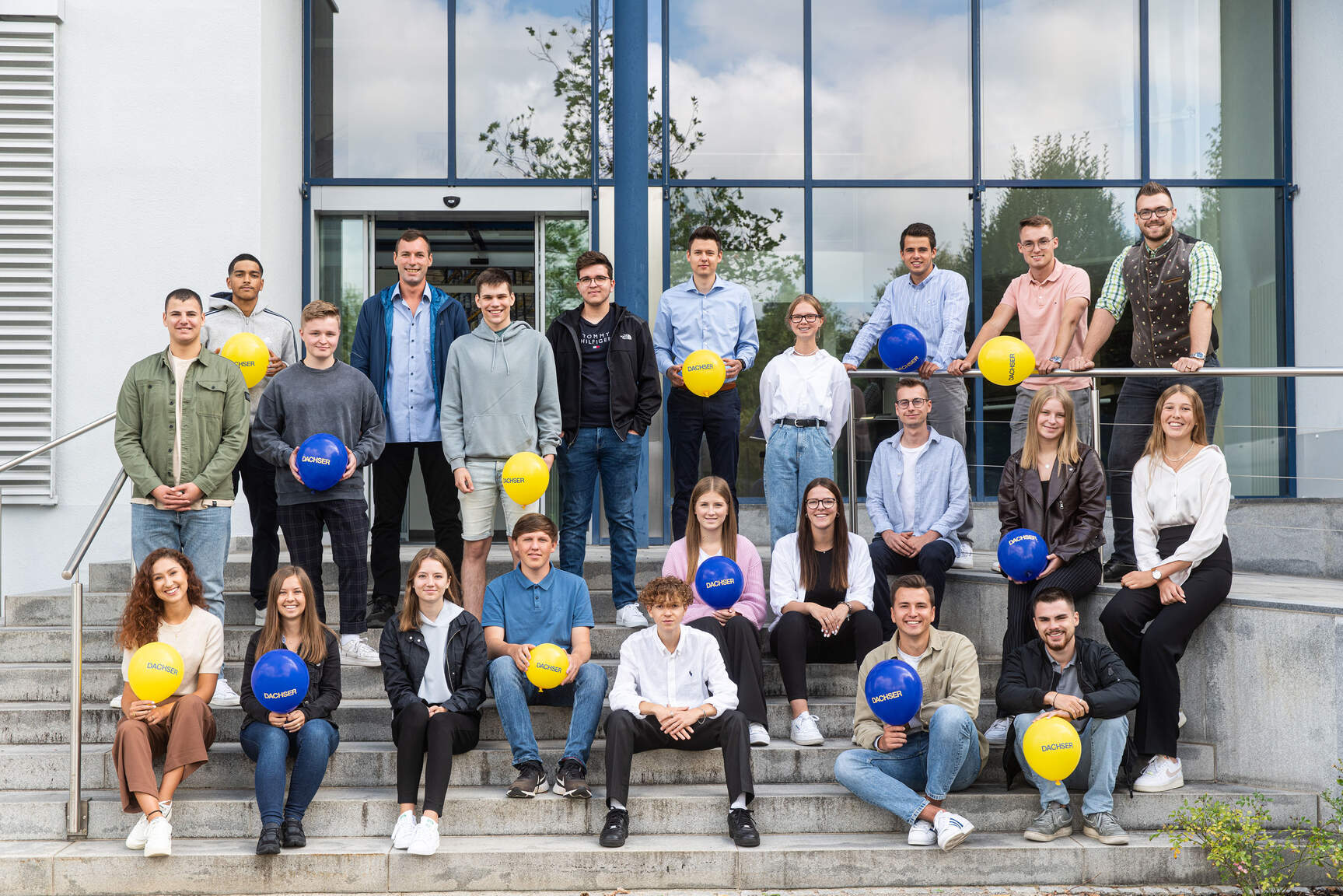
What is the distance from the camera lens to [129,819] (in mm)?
5207

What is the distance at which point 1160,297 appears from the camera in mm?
6352

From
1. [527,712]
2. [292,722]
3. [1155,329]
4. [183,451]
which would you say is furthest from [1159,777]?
[183,451]

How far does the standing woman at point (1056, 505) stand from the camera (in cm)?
592

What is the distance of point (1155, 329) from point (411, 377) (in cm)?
420

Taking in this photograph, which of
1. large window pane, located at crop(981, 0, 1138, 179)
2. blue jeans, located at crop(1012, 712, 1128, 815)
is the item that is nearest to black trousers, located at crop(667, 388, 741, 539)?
blue jeans, located at crop(1012, 712, 1128, 815)

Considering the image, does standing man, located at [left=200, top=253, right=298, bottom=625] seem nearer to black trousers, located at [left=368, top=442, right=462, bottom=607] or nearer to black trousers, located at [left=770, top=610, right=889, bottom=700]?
black trousers, located at [left=368, top=442, right=462, bottom=607]

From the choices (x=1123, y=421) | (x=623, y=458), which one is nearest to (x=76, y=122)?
(x=623, y=458)

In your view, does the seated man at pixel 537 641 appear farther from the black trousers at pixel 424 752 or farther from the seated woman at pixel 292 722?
the seated woman at pixel 292 722

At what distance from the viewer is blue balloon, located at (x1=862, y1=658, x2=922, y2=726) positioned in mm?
5004

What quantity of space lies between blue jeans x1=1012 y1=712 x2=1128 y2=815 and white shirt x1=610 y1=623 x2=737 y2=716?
55.3 inches

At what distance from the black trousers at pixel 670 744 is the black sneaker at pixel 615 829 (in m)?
0.06

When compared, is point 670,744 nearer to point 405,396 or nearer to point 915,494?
point 915,494

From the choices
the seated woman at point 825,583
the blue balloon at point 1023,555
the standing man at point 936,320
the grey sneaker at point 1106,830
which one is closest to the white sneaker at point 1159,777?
the grey sneaker at point 1106,830

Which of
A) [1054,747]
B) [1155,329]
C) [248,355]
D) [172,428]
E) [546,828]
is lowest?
[546,828]
